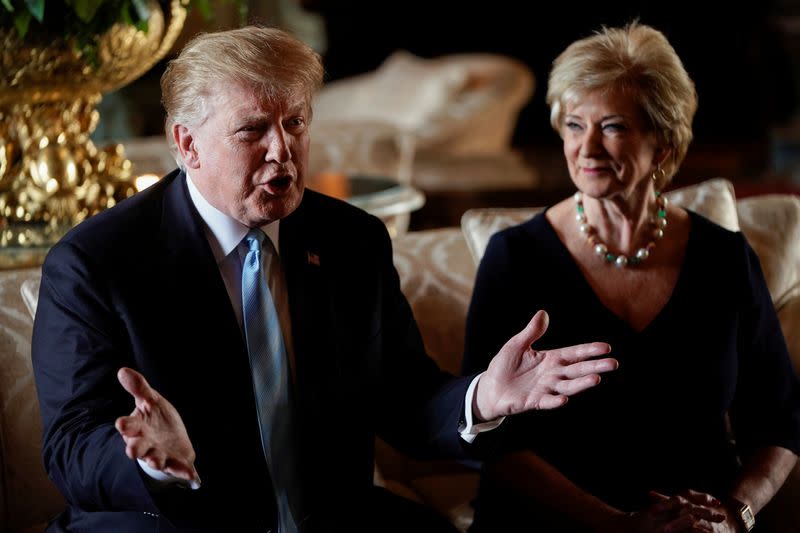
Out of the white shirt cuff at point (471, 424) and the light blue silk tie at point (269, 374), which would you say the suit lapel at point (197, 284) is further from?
the white shirt cuff at point (471, 424)

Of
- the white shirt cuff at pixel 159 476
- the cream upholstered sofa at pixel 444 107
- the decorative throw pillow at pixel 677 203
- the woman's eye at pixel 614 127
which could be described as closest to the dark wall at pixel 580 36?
the cream upholstered sofa at pixel 444 107

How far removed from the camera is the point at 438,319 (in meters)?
2.12

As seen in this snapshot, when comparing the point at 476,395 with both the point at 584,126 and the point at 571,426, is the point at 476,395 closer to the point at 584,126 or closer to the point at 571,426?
the point at 571,426

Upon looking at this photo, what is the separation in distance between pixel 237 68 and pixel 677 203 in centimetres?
109

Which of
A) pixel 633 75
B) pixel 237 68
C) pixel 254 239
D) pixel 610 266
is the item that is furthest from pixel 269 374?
pixel 633 75

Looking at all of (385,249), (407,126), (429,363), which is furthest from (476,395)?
(407,126)

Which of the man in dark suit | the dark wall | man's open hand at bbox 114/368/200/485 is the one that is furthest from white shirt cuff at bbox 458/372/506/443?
the dark wall

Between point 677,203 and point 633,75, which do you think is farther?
point 677,203

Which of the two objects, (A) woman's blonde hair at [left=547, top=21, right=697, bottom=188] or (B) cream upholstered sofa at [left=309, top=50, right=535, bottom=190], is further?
(B) cream upholstered sofa at [left=309, top=50, right=535, bottom=190]

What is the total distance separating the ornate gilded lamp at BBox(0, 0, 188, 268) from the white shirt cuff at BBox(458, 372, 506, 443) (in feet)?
3.24

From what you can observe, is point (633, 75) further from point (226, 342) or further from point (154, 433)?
point (154, 433)

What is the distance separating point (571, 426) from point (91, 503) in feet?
2.66

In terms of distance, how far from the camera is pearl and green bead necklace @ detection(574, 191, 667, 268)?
6.42 feet

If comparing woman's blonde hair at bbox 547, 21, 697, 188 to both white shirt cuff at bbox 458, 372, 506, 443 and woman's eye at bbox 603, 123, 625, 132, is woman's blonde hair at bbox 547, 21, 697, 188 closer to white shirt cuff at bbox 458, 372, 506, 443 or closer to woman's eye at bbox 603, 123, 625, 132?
woman's eye at bbox 603, 123, 625, 132
